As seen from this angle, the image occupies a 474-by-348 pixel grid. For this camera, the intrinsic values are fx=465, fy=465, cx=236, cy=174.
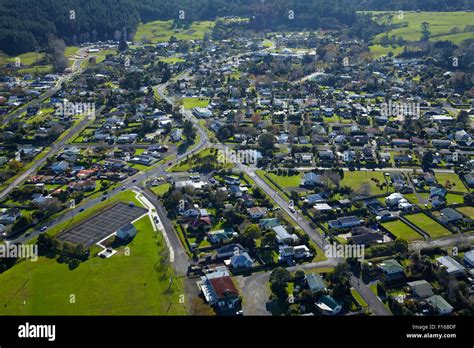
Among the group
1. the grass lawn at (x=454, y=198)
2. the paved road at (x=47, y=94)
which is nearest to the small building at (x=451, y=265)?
the grass lawn at (x=454, y=198)

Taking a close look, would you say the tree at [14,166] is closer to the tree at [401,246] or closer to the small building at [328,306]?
the small building at [328,306]

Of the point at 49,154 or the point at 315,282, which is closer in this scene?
the point at 315,282

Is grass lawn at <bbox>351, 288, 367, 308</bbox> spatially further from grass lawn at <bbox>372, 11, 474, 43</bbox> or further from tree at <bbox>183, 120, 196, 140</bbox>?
grass lawn at <bbox>372, 11, 474, 43</bbox>

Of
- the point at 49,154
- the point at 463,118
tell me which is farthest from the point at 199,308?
the point at 463,118

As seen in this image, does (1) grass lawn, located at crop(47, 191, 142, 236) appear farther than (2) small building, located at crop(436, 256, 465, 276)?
Yes
